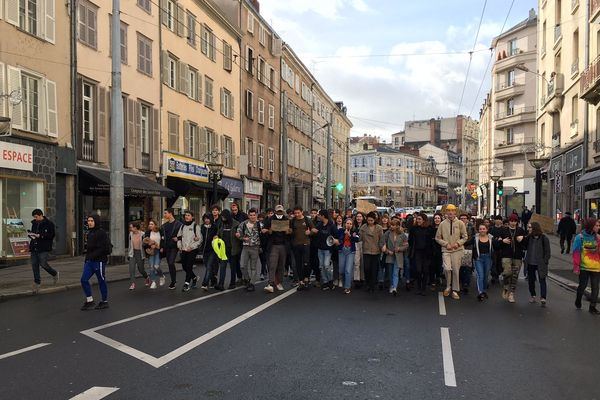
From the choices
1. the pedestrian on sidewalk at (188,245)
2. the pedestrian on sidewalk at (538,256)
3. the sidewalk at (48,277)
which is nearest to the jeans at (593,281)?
the pedestrian on sidewalk at (538,256)

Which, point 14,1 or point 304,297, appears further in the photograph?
point 14,1

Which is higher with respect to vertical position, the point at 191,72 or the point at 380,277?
the point at 191,72

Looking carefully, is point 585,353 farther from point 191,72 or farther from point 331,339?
point 191,72

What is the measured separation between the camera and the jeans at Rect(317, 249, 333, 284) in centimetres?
1141

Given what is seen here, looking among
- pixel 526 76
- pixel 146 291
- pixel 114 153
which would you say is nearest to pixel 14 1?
pixel 114 153

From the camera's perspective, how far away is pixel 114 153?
616 inches

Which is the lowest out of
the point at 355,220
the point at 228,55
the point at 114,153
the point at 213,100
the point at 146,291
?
the point at 146,291

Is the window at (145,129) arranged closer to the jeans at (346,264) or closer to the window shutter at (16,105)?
the window shutter at (16,105)

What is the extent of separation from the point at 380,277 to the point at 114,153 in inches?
336

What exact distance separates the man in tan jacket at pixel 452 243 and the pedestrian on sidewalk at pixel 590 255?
1.98 m

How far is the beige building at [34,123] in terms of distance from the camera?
1525 centimetres

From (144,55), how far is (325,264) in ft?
50.6

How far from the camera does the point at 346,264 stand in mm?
11219

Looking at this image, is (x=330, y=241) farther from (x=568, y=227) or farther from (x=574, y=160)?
(x=574, y=160)
